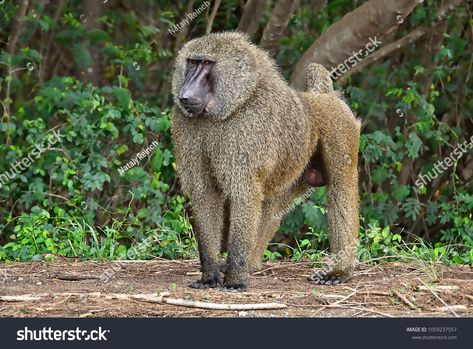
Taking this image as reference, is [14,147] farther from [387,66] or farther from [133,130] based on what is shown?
[387,66]

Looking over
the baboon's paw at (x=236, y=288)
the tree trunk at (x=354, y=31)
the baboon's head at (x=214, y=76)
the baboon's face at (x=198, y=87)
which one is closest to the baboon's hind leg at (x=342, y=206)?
the baboon's paw at (x=236, y=288)

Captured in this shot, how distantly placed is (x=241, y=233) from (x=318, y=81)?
1742 mm

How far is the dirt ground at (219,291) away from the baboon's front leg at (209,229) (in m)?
0.17

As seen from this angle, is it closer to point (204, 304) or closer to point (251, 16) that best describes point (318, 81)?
point (204, 304)

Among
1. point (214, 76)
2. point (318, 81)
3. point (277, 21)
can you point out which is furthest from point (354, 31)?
point (214, 76)

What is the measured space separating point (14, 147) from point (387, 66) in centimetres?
423

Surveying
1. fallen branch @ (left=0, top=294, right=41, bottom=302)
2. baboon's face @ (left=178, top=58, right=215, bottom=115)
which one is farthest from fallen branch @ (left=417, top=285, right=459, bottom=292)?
fallen branch @ (left=0, top=294, right=41, bottom=302)

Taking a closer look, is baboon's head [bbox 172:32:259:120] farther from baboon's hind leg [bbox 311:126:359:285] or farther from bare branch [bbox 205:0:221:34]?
bare branch [bbox 205:0:221:34]

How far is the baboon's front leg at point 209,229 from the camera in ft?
20.3

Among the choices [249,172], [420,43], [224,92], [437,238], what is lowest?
[437,238]

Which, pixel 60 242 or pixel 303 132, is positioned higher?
pixel 303 132

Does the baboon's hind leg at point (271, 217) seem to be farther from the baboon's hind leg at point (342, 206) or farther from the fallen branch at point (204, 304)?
the fallen branch at point (204, 304)

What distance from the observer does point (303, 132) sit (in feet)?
21.4

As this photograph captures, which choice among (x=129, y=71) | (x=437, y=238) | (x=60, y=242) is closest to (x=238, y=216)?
(x=60, y=242)
